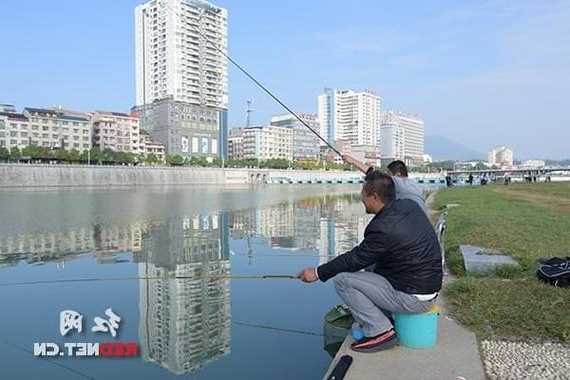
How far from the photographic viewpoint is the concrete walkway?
11.4ft

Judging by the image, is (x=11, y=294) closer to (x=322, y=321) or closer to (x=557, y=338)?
(x=322, y=321)

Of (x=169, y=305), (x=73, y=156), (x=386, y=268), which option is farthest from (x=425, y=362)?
(x=73, y=156)

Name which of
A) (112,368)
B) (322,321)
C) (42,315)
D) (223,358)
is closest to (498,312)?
(322,321)

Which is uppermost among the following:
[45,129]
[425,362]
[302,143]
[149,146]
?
[302,143]

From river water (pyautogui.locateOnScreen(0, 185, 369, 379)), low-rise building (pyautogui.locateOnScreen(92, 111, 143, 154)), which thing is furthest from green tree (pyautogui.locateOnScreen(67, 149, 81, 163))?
river water (pyautogui.locateOnScreen(0, 185, 369, 379))

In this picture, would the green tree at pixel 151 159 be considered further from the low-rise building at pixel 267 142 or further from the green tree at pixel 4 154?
the low-rise building at pixel 267 142

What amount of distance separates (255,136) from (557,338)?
153 meters

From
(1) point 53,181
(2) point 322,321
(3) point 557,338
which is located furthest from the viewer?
(1) point 53,181

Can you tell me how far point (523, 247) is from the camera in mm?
8633

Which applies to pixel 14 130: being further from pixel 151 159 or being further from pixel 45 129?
pixel 151 159

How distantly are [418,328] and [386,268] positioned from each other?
565 mm

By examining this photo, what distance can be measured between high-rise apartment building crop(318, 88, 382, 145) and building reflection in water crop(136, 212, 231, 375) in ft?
526

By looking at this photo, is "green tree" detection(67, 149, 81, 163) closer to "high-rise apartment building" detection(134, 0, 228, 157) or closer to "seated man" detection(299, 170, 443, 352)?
"high-rise apartment building" detection(134, 0, 228, 157)

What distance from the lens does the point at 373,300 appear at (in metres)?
3.98
